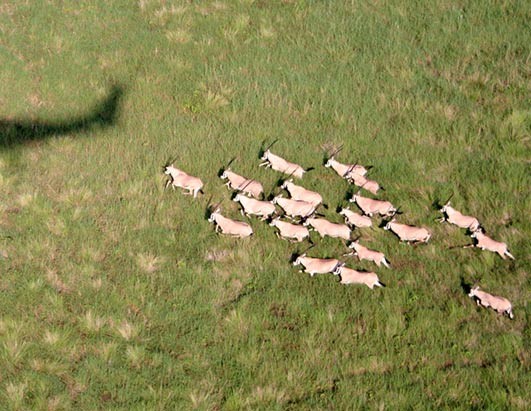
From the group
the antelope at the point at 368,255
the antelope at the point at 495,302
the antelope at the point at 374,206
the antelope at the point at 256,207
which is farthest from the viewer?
the antelope at the point at 374,206

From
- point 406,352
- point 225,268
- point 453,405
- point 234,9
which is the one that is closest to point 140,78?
point 234,9

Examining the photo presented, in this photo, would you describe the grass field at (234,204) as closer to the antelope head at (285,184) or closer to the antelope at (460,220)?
the antelope at (460,220)

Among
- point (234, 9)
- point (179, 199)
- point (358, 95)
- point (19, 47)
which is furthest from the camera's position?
point (234, 9)

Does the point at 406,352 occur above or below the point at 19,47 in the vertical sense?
below

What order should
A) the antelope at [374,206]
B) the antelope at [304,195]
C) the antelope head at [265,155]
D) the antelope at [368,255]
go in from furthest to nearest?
the antelope head at [265,155]
the antelope at [304,195]
the antelope at [374,206]
the antelope at [368,255]

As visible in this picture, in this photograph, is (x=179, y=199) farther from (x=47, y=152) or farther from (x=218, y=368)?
(x=218, y=368)

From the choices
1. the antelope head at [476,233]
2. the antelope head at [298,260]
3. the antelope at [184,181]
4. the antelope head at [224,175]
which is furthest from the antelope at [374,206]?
the antelope at [184,181]

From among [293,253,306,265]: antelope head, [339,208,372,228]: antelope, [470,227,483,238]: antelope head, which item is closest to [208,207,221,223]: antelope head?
[293,253,306,265]: antelope head
